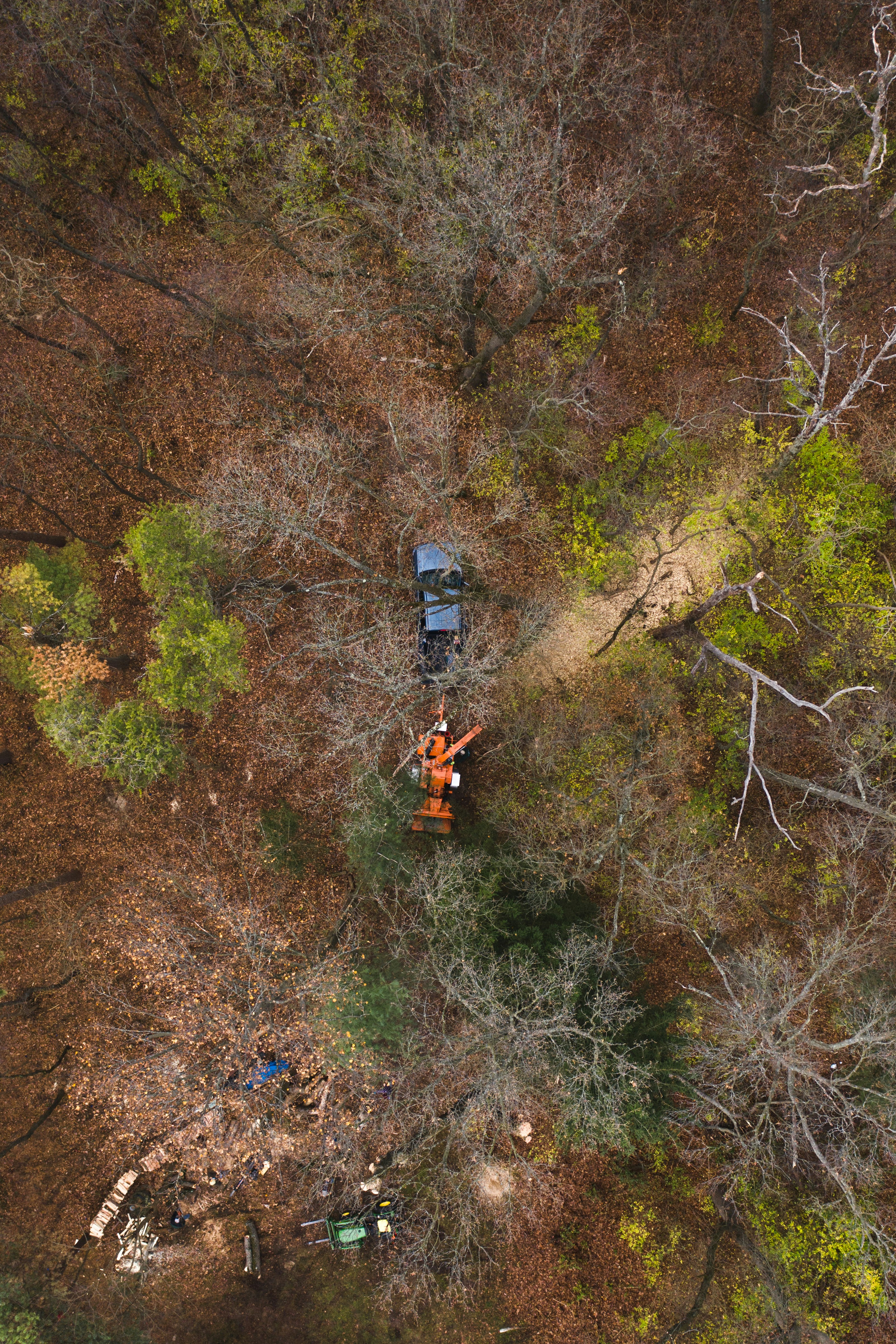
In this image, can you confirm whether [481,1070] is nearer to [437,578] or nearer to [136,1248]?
[136,1248]

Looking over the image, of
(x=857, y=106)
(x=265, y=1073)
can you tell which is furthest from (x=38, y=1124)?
(x=857, y=106)

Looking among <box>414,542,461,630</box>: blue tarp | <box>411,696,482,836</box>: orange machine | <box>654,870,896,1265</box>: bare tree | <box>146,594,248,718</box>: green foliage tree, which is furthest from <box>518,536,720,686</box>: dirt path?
<box>146,594,248,718</box>: green foliage tree

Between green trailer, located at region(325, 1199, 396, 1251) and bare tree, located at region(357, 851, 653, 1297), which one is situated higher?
bare tree, located at region(357, 851, 653, 1297)

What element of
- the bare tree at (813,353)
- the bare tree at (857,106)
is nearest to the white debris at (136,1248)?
the bare tree at (813,353)

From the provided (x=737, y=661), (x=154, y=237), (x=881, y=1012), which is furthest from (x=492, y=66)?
(x=881, y=1012)

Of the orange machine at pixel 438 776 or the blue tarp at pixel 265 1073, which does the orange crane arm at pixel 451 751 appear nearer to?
the orange machine at pixel 438 776

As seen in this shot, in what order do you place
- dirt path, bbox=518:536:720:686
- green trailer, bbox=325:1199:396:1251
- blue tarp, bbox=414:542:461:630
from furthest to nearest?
dirt path, bbox=518:536:720:686, blue tarp, bbox=414:542:461:630, green trailer, bbox=325:1199:396:1251

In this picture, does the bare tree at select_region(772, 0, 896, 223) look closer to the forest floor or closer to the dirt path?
the forest floor
